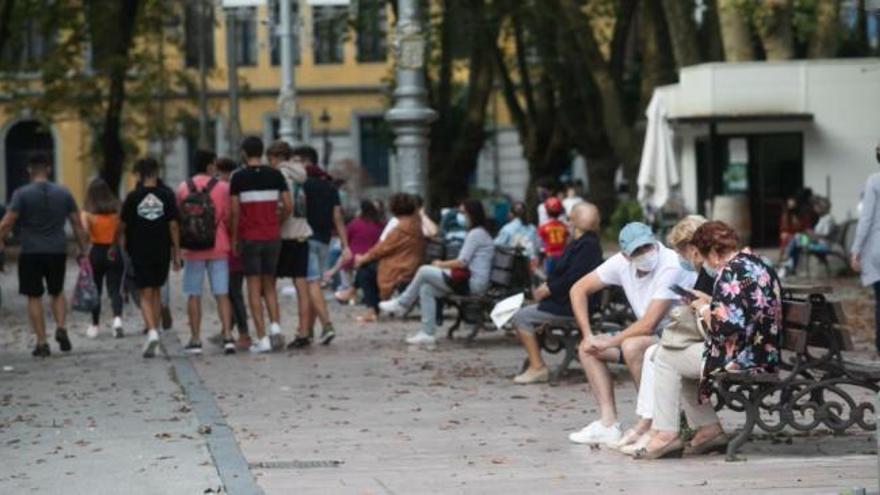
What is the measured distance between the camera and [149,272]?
19.7 m

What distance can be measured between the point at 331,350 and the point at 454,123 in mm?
36910

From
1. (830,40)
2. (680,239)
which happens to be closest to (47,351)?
(680,239)

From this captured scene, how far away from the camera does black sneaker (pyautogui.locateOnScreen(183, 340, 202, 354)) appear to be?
20047 mm

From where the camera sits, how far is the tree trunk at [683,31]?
37.1m

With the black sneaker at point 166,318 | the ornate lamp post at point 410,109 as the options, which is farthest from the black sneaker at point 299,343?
the ornate lamp post at point 410,109

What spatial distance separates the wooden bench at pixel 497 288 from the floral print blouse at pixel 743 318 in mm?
8188

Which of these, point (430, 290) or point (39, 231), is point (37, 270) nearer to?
point (39, 231)

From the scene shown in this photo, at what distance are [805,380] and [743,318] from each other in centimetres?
61

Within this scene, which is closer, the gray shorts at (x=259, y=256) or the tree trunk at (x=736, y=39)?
the gray shorts at (x=259, y=256)

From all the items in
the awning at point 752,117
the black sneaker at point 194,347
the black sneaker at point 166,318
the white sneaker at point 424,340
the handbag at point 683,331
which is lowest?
the black sneaker at point 166,318

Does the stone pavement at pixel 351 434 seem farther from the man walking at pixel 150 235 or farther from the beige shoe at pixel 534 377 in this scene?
the man walking at pixel 150 235

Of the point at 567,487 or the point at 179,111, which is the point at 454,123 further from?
the point at 567,487

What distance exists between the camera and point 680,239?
12969mm

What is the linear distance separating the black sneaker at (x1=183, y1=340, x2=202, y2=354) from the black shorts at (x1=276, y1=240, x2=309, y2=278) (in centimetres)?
97
